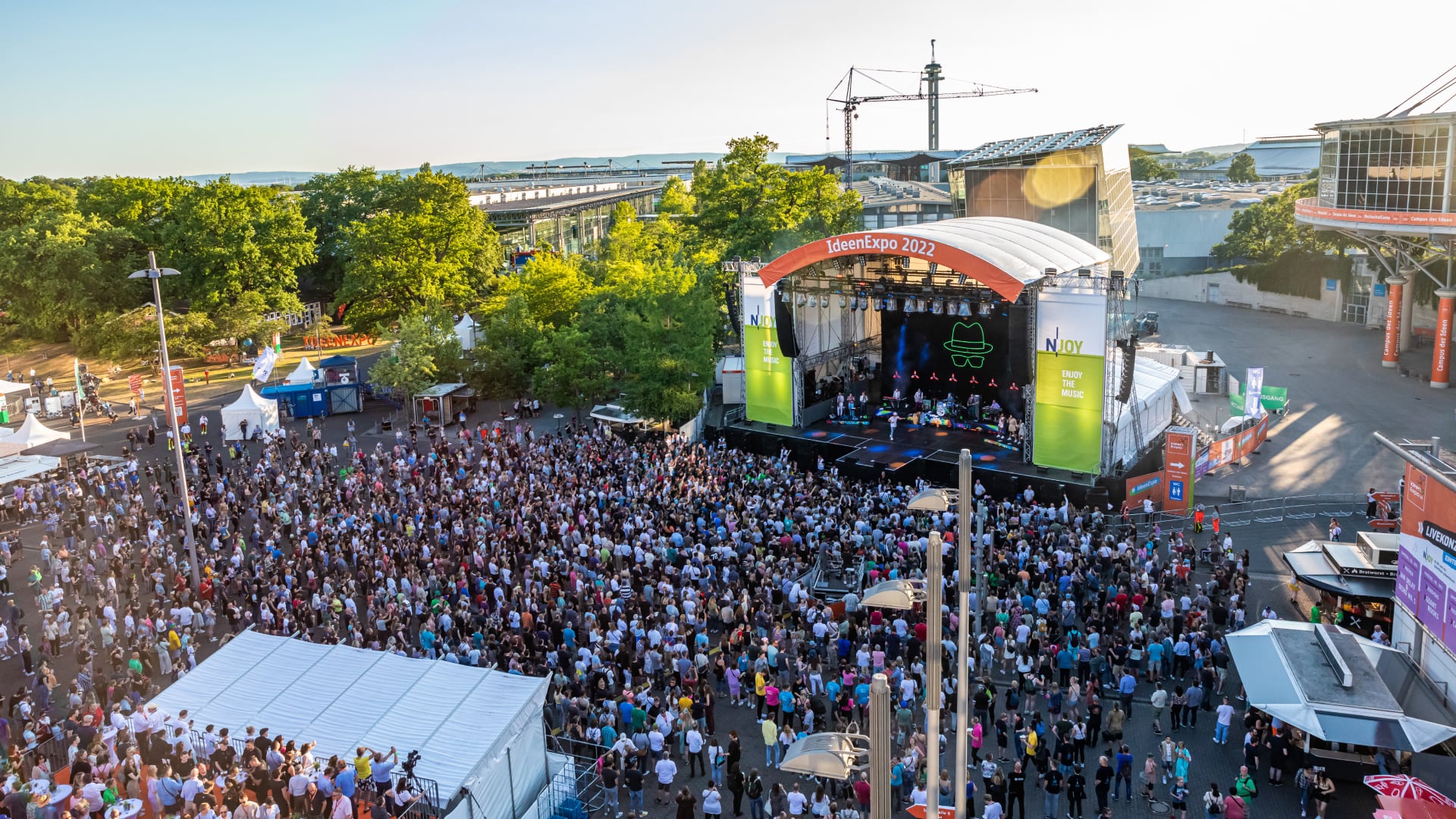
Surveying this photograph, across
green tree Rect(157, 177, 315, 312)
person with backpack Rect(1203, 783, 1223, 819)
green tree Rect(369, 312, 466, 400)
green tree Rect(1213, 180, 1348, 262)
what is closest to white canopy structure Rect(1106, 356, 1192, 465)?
person with backpack Rect(1203, 783, 1223, 819)

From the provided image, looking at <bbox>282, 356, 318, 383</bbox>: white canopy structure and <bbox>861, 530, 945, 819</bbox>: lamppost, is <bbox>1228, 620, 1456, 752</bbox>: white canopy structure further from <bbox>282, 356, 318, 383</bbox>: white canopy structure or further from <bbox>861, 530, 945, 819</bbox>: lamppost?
<bbox>282, 356, 318, 383</bbox>: white canopy structure

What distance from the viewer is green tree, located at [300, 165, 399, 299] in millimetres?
56719

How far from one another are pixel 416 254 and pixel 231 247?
870 centimetres

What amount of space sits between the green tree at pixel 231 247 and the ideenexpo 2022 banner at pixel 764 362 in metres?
27.9

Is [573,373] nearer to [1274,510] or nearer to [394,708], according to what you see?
[1274,510]

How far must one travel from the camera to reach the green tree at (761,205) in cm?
4309

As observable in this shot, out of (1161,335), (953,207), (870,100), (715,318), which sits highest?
(870,100)

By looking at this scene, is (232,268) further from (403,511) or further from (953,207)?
(953,207)

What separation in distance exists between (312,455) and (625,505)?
38.1 ft

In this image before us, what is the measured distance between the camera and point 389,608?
56.1 ft

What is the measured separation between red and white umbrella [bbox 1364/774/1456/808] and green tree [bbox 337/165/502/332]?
37.5 m

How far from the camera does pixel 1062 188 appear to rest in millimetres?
39281

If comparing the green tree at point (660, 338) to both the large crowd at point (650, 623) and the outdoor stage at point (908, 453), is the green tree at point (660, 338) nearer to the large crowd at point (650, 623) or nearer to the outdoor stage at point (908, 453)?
the outdoor stage at point (908, 453)

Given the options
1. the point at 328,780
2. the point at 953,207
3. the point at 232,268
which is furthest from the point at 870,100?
the point at 328,780
